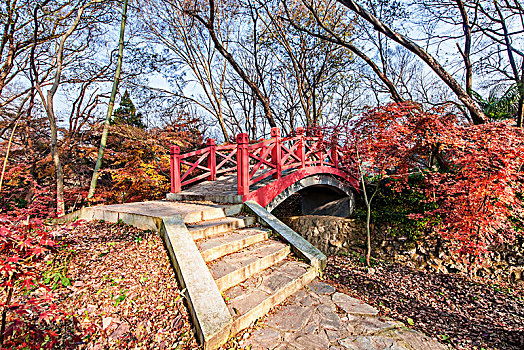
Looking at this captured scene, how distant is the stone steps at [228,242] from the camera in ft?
10.6

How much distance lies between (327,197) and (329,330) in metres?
7.16

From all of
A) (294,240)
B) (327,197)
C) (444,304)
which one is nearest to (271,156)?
(294,240)

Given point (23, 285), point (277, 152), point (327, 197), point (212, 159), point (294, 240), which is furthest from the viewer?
point (327, 197)

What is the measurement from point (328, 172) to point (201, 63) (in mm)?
9108

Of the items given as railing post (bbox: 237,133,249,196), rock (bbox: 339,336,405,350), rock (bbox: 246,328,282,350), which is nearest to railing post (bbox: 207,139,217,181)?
railing post (bbox: 237,133,249,196)

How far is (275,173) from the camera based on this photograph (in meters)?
5.93

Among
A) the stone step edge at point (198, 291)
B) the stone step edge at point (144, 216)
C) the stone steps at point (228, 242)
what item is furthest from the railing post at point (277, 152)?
the stone step edge at point (198, 291)

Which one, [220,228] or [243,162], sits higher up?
[243,162]

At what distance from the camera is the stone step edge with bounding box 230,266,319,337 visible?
2.30m

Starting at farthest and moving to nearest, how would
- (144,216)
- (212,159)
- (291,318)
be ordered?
(212,159), (144,216), (291,318)

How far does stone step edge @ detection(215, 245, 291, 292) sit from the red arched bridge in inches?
60.3

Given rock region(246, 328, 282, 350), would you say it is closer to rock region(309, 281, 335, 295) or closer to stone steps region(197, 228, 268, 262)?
rock region(309, 281, 335, 295)

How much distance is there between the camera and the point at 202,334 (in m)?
2.00

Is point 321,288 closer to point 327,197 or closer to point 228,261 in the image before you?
point 228,261
